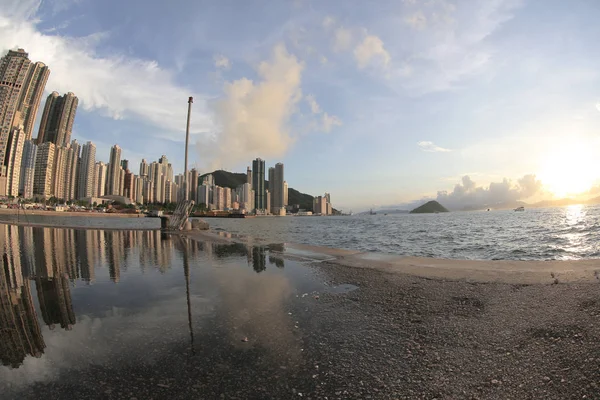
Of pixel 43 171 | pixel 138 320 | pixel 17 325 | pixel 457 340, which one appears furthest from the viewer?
pixel 43 171

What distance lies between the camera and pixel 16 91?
123625 millimetres

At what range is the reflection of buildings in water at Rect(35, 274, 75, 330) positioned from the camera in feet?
17.4

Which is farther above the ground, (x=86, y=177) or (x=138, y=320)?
(x=86, y=177)

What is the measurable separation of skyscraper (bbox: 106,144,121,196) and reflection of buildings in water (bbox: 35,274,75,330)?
21169 cm

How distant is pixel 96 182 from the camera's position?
181 m

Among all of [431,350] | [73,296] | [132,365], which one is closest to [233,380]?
[132,365]

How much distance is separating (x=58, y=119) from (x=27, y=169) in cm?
3948

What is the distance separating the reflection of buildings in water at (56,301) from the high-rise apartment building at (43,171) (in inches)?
7078

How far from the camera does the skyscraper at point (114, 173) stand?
19000 centimetres

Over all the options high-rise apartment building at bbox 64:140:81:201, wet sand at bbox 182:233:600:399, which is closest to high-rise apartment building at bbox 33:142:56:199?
high-rise apartment building at bbox 64:140:81:201

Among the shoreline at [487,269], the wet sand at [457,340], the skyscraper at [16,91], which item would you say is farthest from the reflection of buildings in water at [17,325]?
the skyscraper at [16,91]

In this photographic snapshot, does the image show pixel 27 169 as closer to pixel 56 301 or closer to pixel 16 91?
pixel 16 91

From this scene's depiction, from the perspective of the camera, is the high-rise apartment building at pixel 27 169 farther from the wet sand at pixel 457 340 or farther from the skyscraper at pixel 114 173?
the wet sand at pixel 457 340

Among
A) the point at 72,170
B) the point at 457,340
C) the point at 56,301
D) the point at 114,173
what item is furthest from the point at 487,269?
the point at 114,173
